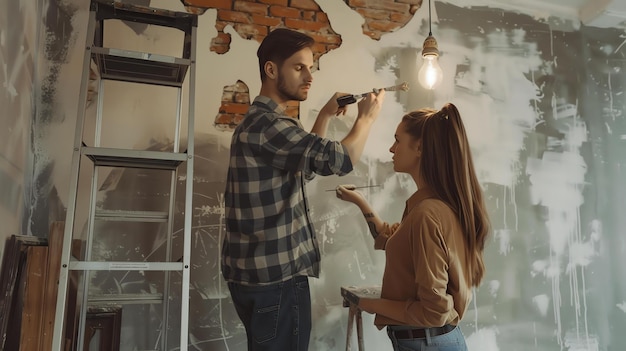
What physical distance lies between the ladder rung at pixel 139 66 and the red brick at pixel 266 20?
0.72m

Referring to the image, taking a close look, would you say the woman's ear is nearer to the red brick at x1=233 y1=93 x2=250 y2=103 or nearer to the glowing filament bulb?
the glowing filament bulb

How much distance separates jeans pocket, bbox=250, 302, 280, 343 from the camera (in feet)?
4.45

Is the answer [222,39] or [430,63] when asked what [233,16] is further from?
[430,63]

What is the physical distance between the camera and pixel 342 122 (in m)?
2.42

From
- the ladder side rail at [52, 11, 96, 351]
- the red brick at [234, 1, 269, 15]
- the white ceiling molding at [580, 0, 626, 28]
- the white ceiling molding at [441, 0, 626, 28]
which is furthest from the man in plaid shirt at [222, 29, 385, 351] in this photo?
the white ceiling molding at [580, 0, 626, 28]

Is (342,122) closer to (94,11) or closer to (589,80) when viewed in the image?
(94,11)

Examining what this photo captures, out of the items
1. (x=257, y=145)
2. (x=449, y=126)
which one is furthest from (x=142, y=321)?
(x=449, y=126)

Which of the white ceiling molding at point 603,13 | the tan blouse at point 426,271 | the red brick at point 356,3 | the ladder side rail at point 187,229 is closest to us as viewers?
the tan blouse at point 426,271

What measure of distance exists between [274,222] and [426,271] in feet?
1.64

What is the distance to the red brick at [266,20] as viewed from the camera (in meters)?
2.34

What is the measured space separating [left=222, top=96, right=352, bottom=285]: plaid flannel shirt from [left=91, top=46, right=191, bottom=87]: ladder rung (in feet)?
A: 1.17

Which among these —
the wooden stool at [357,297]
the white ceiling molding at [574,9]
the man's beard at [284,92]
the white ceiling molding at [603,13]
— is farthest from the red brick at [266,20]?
the white ceiling molding at [603,13]

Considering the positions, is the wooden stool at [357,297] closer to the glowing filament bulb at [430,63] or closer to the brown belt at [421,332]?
the brown belt at [421,332]

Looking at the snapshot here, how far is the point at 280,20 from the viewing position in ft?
7.80
